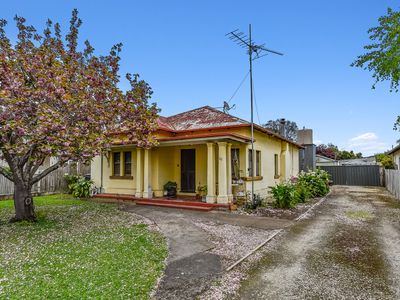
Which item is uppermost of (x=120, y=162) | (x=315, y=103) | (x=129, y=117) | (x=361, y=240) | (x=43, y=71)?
(x=315, y=103)

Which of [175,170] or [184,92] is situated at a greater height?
[184,92]

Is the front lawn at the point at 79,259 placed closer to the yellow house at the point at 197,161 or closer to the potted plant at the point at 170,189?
the yellow house at the point at 197,161

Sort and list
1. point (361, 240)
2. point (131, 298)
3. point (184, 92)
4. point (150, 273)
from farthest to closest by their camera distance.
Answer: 1. point (184, 92)
2. point (361, 240)
3. point (150, 273)
4. point (131, 298)

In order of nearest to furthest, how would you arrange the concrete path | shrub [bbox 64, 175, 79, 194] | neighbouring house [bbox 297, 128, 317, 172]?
1. the concrete path
2. shrub [bbox 64, 175, 79, 194]
3. neighbouring house [bbox 297, 128, 317, 172]

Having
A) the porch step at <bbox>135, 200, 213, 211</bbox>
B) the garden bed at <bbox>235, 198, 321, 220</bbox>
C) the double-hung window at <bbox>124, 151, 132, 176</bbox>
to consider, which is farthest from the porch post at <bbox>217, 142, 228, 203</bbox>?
the double-hung window at <bbox>124, 151, 132, 176</bbox>

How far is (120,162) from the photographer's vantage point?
43.3 ft

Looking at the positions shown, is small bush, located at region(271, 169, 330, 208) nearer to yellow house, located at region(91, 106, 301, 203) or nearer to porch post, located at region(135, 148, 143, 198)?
yellow house, located at region(91, 106, 301, 203)

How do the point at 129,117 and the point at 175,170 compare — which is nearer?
the point at 129,117

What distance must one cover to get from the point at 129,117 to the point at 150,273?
224 inches

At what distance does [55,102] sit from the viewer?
22.7 feet

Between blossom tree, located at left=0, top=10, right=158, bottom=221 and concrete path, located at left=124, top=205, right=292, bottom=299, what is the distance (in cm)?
311

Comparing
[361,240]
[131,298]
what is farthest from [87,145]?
[361,240]

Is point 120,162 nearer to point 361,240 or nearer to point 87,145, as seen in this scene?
point 87,145

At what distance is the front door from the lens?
40.6 feet
